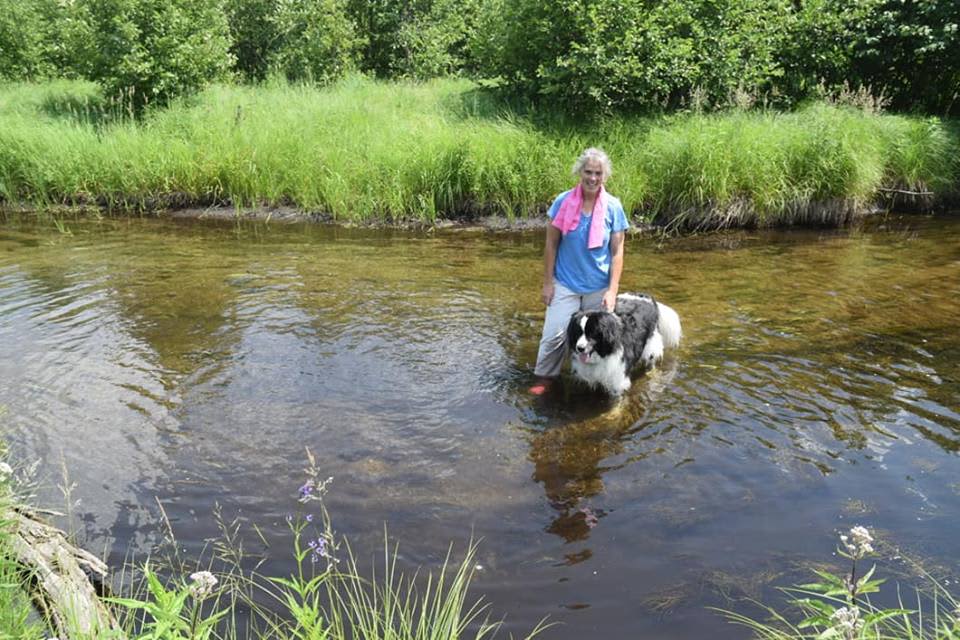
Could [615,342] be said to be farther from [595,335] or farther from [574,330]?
[574,330]

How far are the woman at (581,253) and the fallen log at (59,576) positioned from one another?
3.55 m

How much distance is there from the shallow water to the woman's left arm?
81 cm

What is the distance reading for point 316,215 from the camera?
502 inches

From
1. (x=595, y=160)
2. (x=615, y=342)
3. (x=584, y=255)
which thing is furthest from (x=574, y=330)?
(x=595, y=160)

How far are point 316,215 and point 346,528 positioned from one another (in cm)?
915

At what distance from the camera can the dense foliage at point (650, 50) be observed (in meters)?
→ 13.2

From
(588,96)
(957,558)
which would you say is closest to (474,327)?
(957,558)

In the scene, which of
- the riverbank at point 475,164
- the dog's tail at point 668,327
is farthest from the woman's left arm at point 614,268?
the riverbank at point 475,164

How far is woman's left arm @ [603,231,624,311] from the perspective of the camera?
5.89 meters

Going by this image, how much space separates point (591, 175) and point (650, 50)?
867 cm

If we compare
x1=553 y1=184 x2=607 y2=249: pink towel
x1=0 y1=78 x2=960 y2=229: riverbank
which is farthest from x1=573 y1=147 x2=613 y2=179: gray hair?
x1=0 y1=78 x2=960 y2=229: riverbank

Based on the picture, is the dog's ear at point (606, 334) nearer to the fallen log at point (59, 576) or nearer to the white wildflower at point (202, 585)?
the fallen log at point (59, 576)

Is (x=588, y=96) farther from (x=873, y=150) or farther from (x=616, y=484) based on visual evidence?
(x=616, y=484)

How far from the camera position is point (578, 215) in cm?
586
